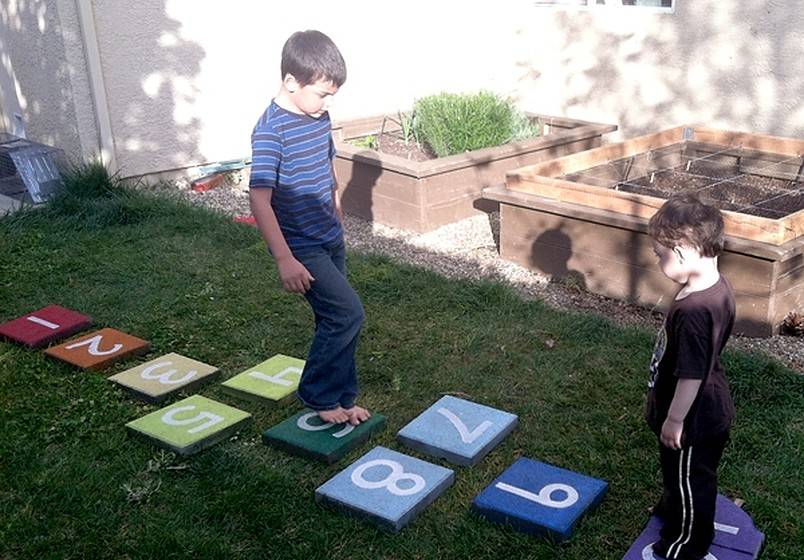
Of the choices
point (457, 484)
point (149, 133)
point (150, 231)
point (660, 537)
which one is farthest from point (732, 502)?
point (149, 133)

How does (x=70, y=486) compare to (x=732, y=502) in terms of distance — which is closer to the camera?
(x=732, y=502)

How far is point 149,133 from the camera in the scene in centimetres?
760

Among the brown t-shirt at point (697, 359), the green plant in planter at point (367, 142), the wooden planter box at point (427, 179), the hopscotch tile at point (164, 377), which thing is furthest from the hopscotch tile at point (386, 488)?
the green plant in planter at point (367, 142)

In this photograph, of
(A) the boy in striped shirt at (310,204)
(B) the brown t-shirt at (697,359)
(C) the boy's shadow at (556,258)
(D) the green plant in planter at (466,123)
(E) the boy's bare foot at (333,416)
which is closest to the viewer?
(B) the brown t-shirt at (697,359)

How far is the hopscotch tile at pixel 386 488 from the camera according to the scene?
2.89 m

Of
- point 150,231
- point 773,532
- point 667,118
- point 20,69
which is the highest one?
point 20,69

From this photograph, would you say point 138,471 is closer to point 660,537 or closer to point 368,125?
point 660,537

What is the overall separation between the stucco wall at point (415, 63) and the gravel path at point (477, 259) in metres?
1.03

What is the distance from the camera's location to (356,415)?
352cm

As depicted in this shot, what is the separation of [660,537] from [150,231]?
481 centimetres

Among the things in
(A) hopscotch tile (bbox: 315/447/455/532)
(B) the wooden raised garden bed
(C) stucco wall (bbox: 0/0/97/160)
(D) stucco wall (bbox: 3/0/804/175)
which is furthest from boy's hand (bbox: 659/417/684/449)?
(C) stucco wall (bbox: 0/0/97/160)

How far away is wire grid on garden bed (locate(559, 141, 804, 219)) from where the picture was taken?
5.46 meters

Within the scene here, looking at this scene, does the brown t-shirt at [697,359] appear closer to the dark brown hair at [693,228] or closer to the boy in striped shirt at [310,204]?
the dark brown hair at [693,228]

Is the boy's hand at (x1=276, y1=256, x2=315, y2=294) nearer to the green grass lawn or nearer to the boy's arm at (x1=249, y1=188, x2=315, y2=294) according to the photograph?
the boy's arm at (x1=249, y1=188, x2=315, y2=294)
